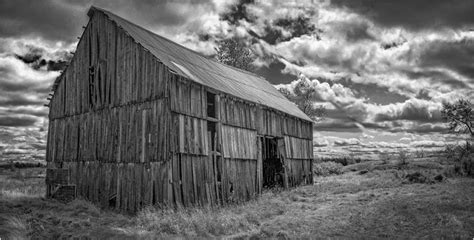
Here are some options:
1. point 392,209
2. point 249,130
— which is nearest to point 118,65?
point 249,130

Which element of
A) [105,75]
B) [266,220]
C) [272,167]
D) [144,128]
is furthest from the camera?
[272,167]

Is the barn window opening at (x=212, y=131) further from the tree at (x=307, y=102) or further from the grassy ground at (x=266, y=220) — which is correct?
the tree at (x=307, y=102)

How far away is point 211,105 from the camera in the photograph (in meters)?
17.7

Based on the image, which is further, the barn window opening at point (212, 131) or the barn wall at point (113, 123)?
the barn window opening at point (212, 131)

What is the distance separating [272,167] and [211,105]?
8.24 metres

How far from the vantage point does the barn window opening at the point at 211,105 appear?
17.4 meters

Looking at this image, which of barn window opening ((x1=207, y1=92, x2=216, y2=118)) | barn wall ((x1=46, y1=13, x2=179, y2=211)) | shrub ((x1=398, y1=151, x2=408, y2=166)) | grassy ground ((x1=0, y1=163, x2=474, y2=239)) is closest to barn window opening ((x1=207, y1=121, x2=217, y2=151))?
barn window opening ((x1=207, y1=92, x2=216, y2=118))

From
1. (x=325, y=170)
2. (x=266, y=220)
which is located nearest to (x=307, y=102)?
(x=325, y=170)

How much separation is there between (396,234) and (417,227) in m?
1.13

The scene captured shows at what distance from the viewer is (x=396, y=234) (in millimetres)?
11086

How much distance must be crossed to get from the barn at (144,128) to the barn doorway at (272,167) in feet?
4.43

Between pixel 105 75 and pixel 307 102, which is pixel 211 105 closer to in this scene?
pixel 105 75

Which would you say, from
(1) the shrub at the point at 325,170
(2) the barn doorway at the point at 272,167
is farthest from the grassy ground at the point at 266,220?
(1) the shrub at the point at 325,170

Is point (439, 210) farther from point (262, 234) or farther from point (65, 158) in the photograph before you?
point (65, 158)
